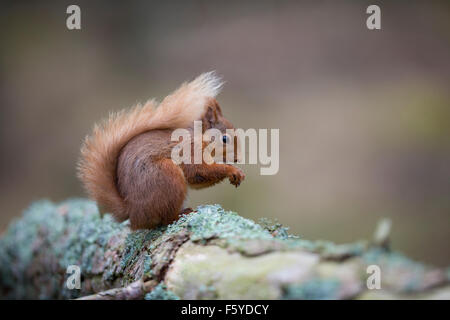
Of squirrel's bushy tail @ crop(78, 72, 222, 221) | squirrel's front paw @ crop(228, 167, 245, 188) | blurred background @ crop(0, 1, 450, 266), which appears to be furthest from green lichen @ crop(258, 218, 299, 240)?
blurred background @ crop(0, 1, 450, 266)

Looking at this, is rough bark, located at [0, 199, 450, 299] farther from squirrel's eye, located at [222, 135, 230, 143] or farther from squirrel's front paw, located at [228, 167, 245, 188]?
squirrel's eye, located at [222, 135, 230, 143]

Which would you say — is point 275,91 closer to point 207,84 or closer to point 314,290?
point 207,84

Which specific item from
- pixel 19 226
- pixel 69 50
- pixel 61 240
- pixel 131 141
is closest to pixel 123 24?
pixel 69 50

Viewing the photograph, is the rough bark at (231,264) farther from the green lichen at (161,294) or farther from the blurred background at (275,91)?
the blurred background at (275,91)

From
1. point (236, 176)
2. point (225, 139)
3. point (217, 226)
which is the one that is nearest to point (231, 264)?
point (217, 226)

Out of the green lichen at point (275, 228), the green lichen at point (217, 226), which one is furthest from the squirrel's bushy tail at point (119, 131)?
the green lichen at point (275, 228)

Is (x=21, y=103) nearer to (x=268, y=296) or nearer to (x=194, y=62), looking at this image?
(x=194, y=62)
